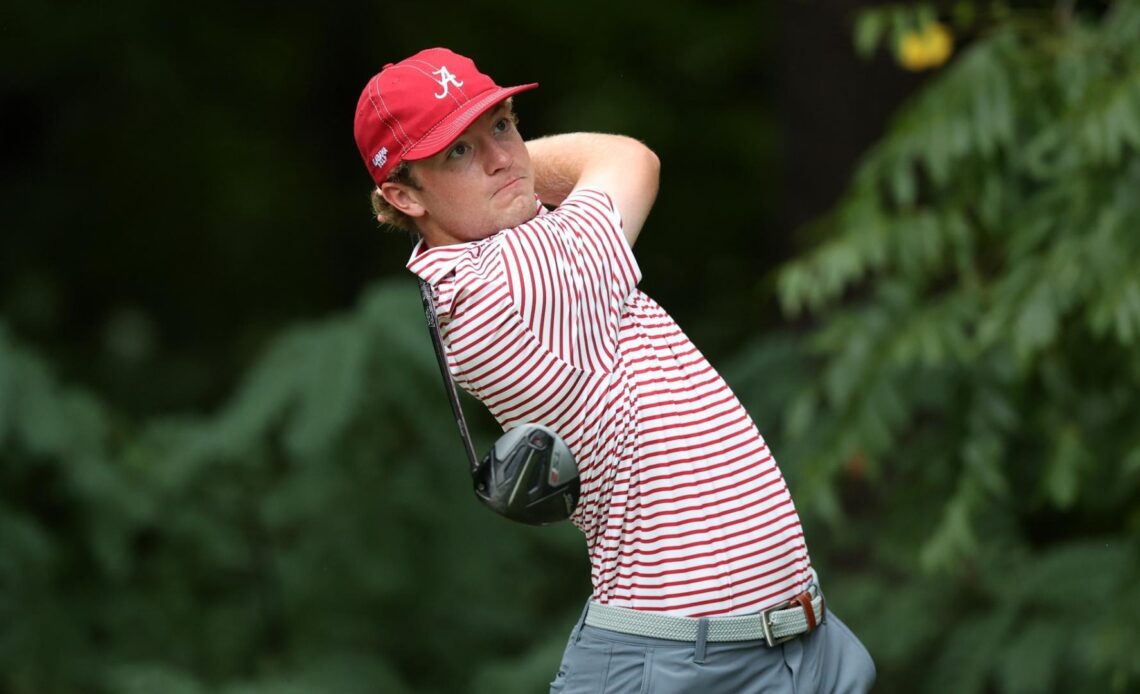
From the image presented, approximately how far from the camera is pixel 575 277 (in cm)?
234

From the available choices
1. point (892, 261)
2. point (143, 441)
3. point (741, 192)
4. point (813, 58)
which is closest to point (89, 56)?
point (143, 441)

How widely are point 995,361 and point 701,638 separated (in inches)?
88.9

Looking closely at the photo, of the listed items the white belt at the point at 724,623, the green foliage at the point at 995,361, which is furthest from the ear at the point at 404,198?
the green foliage at the point at 995,361

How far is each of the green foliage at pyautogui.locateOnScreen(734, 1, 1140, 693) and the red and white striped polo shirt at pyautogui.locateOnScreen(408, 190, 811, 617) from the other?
1566mm

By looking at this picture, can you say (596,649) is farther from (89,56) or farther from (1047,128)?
(89,56)

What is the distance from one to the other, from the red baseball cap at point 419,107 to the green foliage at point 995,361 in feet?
6.00

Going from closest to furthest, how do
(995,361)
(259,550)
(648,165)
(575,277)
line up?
(575,277)
(648,165)
(995,361)
(259,550)

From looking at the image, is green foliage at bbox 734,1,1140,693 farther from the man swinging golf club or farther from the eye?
the eye

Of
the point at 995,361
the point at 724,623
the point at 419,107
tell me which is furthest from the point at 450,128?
the point at 995,361

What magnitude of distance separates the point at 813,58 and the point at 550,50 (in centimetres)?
298

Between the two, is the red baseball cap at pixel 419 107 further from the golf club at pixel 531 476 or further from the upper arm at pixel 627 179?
the golf club at pixel 531 476

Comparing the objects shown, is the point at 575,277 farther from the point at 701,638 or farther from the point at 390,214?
the point at 701,638

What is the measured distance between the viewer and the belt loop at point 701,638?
2.38 metres

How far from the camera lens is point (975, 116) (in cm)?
403
